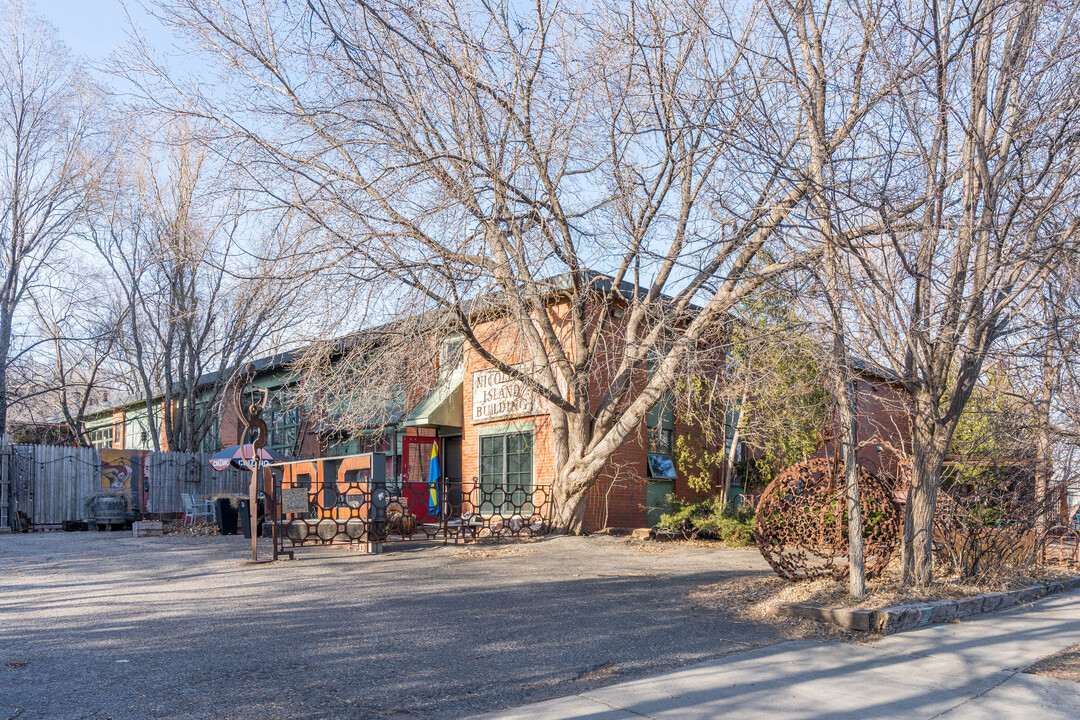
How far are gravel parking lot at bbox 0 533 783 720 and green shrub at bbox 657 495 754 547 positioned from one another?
2.93 meters

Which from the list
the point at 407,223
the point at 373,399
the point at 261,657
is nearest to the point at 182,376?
the point at 373,399

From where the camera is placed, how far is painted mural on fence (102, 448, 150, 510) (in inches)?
987

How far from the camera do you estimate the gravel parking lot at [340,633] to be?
195 inches

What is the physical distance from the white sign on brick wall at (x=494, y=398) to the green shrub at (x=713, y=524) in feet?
12.1

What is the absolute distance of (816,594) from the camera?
827cm

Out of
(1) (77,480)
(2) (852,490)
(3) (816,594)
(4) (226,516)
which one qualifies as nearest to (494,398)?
(4) (226,516)

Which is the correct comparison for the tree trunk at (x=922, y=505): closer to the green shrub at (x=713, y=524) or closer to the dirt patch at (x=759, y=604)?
the dirt patch at (x=759, y=604)

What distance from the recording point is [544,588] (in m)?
9.47

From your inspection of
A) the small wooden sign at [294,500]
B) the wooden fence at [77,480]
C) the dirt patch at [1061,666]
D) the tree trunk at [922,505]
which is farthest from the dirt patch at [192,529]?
the dirt patch at [1061,666]

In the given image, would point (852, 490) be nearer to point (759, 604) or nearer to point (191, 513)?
point (759, 604)

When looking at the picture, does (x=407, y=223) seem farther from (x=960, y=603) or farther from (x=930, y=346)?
(x=960, y=603)

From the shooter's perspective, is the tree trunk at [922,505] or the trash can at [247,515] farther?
A: the trash can at [247,515]

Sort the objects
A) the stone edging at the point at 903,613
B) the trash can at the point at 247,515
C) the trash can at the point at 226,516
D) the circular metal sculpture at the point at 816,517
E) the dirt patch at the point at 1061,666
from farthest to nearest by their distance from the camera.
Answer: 1. the trash can at the point at 226,516
2. the trash can at the point at 247,515
3. the circular metal sculpture at the point at 816,517
4. the stone edging at the point at 903,613
5. the dirt patch at the point at 1061,666

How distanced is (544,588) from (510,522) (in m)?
5.74
